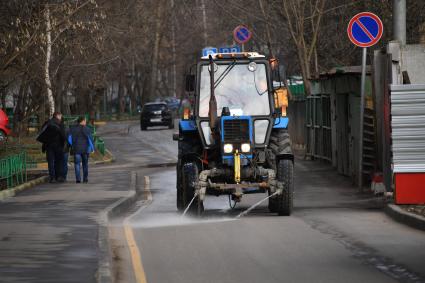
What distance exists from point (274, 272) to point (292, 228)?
15.1ft

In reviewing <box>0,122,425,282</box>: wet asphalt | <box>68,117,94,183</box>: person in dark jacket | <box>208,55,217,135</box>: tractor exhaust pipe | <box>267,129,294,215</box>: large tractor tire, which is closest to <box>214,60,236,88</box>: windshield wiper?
<box>208,55,217,135</box>: tractor exhaust pipe

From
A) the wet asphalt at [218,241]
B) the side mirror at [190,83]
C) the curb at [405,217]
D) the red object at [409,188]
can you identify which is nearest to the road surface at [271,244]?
the wet asphalt at [218,241]

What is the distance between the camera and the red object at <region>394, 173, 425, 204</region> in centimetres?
1833

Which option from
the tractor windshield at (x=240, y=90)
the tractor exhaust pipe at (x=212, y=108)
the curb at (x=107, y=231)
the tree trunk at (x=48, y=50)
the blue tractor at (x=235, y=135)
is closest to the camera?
the curb at (x=107, y=231)

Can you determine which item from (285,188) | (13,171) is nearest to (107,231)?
(285,188)

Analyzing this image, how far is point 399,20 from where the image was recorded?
20.9m

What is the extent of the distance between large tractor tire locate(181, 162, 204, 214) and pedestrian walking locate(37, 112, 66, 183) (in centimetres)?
1008

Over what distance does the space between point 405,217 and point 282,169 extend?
254cm

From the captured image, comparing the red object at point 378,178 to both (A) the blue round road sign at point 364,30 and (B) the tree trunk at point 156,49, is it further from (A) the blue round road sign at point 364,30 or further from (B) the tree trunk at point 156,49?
(B) the tree trunk at point 156,49

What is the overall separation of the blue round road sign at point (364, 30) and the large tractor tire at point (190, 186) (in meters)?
4.70

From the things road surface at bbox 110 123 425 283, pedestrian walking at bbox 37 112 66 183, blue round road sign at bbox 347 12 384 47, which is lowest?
road surface at bbox 110 123 425 283

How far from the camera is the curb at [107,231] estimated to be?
11.3m

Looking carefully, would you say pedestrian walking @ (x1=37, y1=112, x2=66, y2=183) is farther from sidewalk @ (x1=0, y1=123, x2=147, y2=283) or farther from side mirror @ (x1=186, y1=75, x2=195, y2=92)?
side mirror @ (x1=186, y1=75, x2=195, y2=92)

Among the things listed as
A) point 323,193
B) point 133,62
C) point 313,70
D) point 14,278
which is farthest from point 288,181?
point 133,62
